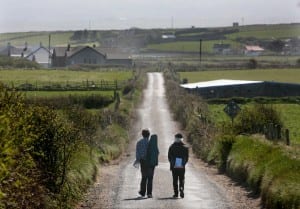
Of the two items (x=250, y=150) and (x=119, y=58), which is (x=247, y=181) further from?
(x=119, y=58)

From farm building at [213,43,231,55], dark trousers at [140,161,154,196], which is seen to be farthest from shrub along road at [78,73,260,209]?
farm building at [213,43,231,55]

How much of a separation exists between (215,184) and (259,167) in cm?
253

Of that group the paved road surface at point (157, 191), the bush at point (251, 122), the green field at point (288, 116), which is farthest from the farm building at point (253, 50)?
the paved road surface at point (157, 191)

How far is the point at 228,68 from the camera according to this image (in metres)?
120

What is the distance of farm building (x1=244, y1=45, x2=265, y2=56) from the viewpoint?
188m

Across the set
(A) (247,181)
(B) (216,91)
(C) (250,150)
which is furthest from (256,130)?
(B) (216,91)

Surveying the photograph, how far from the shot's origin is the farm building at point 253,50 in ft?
616

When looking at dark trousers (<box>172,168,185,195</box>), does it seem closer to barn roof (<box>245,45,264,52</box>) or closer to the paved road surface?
the paved road surface

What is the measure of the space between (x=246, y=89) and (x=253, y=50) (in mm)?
122011

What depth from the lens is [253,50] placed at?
628ft

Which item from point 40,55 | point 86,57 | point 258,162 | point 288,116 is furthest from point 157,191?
point 40,55

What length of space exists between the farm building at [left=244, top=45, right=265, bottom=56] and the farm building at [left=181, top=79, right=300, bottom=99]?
114 meters

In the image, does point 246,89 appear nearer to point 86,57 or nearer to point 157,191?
point 157,191

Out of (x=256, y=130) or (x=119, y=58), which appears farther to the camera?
(x=119, y=58)
